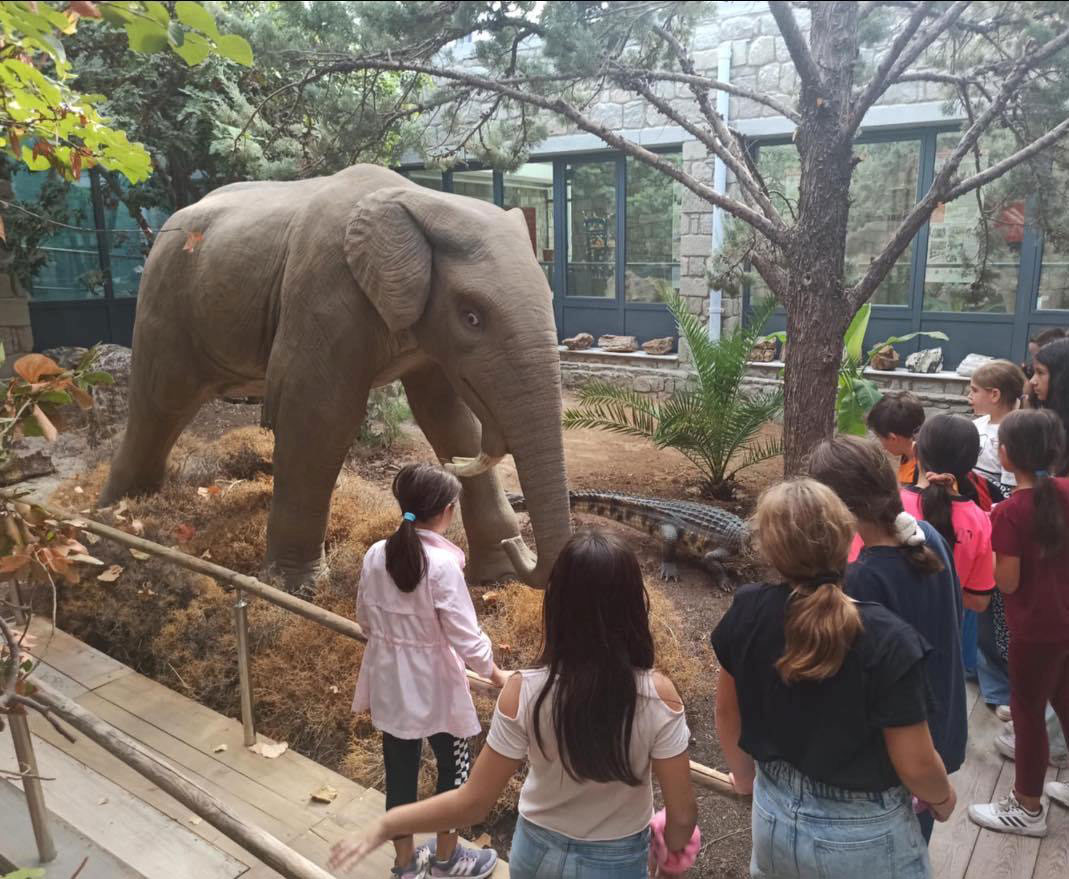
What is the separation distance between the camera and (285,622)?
156 inches

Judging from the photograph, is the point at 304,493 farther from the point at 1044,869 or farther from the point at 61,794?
the point at 1044,869

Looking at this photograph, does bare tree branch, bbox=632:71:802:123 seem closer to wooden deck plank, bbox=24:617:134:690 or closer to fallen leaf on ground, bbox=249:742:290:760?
fallen leaf on ground, bbox=249:742:290:760

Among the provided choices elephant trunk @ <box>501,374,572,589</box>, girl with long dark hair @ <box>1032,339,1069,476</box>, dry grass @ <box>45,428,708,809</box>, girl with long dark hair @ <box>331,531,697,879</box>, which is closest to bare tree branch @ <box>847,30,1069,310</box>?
girl with long dark hair @ <box>1032,339,1069,476</box>

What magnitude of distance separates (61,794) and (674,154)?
990cm

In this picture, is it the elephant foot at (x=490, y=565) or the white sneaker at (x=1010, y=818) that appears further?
the elephant foot at (x=490, y=565)

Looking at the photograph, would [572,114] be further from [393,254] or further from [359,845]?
[359,845]

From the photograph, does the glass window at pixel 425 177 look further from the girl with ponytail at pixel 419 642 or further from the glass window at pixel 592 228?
the girl with ponytail at pixel 419 642

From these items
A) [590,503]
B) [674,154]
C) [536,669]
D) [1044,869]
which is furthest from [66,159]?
[674,154]

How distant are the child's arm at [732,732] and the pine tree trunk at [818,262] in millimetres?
3358

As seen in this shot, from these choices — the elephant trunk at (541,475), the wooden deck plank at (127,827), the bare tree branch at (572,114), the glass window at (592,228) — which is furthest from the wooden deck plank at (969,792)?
the glass window at (592,228)

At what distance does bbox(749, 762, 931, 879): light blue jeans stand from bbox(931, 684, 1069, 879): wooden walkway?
113 cm

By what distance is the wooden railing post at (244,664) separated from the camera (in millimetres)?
3047

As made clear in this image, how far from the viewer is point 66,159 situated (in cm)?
243

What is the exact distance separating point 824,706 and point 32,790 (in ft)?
7.19
